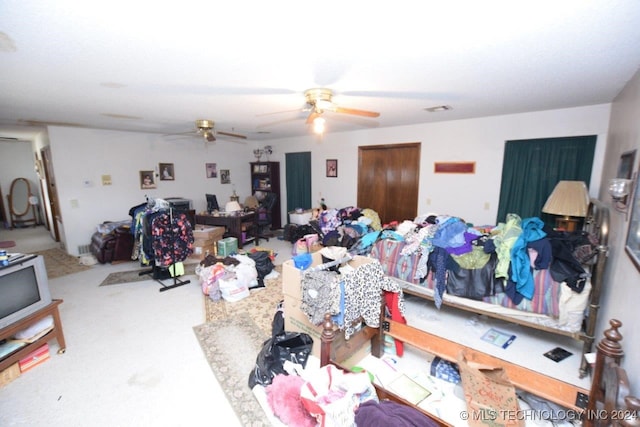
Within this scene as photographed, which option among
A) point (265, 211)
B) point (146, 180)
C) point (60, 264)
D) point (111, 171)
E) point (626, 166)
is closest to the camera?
point (626, 166)

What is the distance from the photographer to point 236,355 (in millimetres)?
2352

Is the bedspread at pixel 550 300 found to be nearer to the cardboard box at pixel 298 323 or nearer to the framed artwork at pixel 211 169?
the cardboard box at pixel 298 323

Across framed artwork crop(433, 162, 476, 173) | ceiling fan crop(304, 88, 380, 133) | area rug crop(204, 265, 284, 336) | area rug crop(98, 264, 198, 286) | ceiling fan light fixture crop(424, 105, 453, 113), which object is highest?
ceiling fan light fixture crop(424, 105, 453, 113)

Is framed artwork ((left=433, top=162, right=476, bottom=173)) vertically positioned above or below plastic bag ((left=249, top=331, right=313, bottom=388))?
above

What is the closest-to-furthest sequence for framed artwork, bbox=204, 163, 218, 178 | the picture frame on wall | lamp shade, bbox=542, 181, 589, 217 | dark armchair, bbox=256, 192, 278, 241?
lamp shade, bbox=542, 181, 589, 217 → the picture frame on wall → dark armchair, bbox=256, 192, 278, 241 → framed artwork, bbox=204, 163, 218, 178

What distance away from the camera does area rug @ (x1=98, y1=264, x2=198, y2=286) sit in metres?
3.93

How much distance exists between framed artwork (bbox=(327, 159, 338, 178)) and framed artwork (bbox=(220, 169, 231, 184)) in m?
2.79

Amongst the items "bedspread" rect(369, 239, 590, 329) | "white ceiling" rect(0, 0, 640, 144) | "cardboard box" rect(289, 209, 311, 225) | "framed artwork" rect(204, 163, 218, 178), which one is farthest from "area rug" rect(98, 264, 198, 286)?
"bedspread" rect(369, 239, 590, 329)

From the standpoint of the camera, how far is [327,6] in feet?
3.92

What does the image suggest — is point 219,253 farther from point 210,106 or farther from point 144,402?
point 144,402

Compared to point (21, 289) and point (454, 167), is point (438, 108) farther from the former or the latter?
point (21, 289)

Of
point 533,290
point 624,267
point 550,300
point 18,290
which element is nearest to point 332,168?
point 533,290

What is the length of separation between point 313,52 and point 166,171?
531 cm

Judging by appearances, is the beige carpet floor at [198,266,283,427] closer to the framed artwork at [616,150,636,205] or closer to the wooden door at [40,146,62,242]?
the framed artwork at [616,150,636,205]
